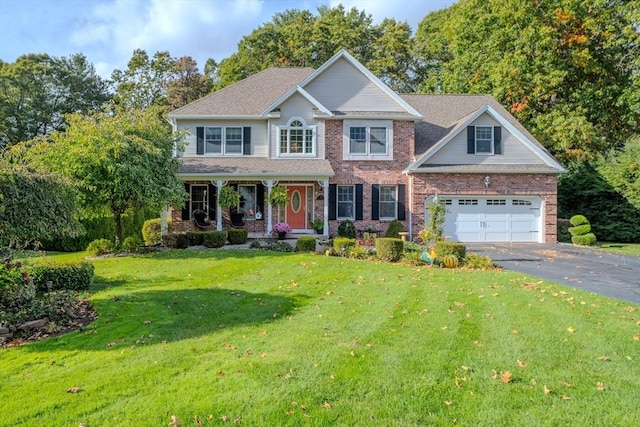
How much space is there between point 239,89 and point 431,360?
60.5 feet

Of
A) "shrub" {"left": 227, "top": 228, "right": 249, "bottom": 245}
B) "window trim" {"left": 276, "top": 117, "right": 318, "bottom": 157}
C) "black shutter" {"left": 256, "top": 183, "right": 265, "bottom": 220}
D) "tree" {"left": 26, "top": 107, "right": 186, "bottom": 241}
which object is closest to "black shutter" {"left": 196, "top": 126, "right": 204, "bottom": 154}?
"black shutter" {"left": 256, "top": 183, "right": 265, "bottom": 220}

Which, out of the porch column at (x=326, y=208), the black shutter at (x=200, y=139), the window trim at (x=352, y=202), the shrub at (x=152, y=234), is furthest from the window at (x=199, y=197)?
the window trim at (x=352, y=202)

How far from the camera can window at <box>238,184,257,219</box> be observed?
62.1 feet

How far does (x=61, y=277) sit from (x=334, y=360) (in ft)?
22.4

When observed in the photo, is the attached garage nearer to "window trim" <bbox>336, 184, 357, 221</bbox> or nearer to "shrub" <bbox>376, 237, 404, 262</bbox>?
"window trim" <bbox>336, 184, 357, 221</bbox>

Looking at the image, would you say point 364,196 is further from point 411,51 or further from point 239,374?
point 411,51

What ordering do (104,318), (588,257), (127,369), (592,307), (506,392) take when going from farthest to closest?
(588,257), (592,307), (104,318), (127,369), (506,392)

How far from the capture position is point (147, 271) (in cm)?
1101

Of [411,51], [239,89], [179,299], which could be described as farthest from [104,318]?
[411,51]

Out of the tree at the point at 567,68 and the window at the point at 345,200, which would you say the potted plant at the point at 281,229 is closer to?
the window at the point at 345,200

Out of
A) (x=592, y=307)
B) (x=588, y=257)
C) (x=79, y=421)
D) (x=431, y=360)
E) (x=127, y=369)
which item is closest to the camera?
(x=79, y=421)

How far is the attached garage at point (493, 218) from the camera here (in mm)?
18156

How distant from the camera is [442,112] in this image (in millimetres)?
21734

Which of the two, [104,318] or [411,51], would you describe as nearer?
[104,318]
